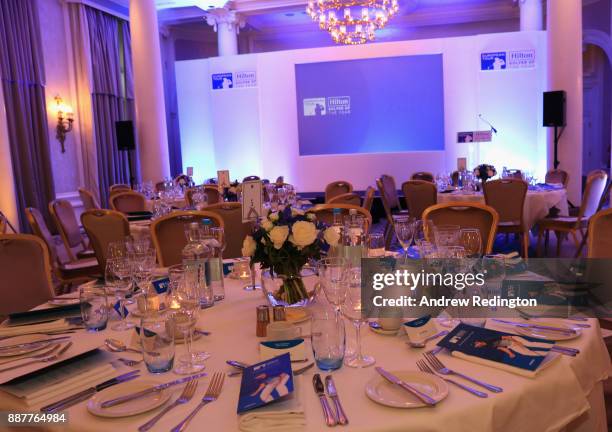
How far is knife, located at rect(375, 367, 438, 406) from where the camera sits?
3.87 ft

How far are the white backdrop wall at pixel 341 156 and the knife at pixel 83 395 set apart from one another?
32.1 feet

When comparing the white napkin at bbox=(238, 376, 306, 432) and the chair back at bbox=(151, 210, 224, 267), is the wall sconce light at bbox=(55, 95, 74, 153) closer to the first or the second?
the chair back at bbox=(151, 210, 224, 267)

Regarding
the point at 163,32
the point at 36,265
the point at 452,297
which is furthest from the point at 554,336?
the point at 163,32

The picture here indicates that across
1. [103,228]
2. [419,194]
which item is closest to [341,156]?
[419,194]

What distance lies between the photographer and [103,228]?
4.41 metres

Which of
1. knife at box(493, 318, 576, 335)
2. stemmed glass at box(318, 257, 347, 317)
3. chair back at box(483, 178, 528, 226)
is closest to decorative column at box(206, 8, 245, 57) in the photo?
chair back at box(483, 178, 528, 226)

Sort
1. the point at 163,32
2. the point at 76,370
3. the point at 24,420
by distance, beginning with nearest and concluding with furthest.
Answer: the point at 24,420, the point at 76,370, the point at 163,32

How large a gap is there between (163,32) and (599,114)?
11.9 m

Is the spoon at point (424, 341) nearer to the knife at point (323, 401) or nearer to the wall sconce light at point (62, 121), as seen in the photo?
the knife at point (323, 401)

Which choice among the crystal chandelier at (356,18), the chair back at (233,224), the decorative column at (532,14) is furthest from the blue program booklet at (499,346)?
the decorative column at (532,14)

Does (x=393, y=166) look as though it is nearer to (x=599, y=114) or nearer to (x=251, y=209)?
(x=599, y=114)

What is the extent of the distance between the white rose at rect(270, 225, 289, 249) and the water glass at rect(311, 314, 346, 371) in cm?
42

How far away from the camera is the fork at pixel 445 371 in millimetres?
1248

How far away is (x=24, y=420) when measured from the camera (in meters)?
1.25
